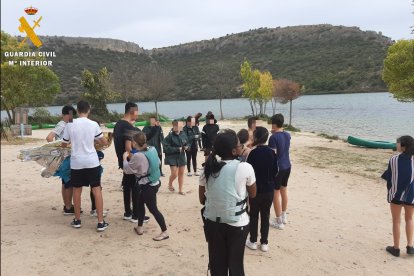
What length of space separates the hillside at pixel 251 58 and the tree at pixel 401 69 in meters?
43.6

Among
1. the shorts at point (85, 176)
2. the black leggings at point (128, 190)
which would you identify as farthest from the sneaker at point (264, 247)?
the shorts at point (85, 176)

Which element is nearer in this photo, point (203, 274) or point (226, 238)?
point (226, 238)

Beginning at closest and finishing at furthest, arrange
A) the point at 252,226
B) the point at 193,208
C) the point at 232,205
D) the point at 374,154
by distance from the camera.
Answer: the point at 232,205 < the point at 252,226 < the point at 193,208 < the point at 374,154

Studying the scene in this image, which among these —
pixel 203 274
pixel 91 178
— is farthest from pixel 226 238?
pixel 91 178

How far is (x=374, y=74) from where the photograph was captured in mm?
73000

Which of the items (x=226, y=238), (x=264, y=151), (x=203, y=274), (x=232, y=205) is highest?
(x=264, y=151)

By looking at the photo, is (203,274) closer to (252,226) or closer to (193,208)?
(252,226)

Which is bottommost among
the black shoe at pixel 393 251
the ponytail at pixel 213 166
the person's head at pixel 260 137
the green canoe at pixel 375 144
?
the black shoe at pixel 393 251

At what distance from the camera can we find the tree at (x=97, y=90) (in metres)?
32.1

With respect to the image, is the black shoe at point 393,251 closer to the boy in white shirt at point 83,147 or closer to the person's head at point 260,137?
the person's head at point 260,137

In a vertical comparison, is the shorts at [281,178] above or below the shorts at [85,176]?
below

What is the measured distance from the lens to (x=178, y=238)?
524 cm

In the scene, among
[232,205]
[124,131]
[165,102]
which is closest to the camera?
[232,205]

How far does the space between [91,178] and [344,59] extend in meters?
87.9
